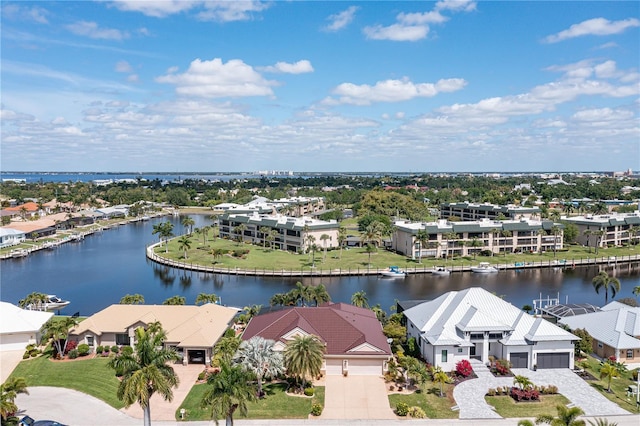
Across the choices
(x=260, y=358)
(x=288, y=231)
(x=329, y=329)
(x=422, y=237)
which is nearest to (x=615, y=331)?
(x=329, y=329)

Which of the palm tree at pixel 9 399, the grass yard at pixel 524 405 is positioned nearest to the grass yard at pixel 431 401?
the grass yard at pixel 524 405

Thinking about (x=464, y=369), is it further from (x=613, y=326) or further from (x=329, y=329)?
(x=613, y=326)

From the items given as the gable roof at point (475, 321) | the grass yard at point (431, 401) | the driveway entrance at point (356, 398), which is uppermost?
the gable roof at point (475, 321)

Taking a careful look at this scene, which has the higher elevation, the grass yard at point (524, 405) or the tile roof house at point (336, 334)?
the tile roof house at point (336, 334)

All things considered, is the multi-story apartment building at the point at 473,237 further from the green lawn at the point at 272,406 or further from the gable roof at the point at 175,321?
the green lawn at the point at 272,406

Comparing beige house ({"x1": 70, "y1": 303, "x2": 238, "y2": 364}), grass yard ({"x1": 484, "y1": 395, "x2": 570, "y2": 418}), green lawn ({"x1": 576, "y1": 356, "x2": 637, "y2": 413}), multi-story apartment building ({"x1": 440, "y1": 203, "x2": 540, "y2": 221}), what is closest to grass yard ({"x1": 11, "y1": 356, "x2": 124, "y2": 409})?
beige house ({"x1": 70, "y1": 303, "x2": 238, "y2": 364})

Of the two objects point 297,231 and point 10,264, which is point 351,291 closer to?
point 297,231

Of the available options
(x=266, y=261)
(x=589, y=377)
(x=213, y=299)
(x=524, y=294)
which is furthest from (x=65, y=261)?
(x=589, y=377)
